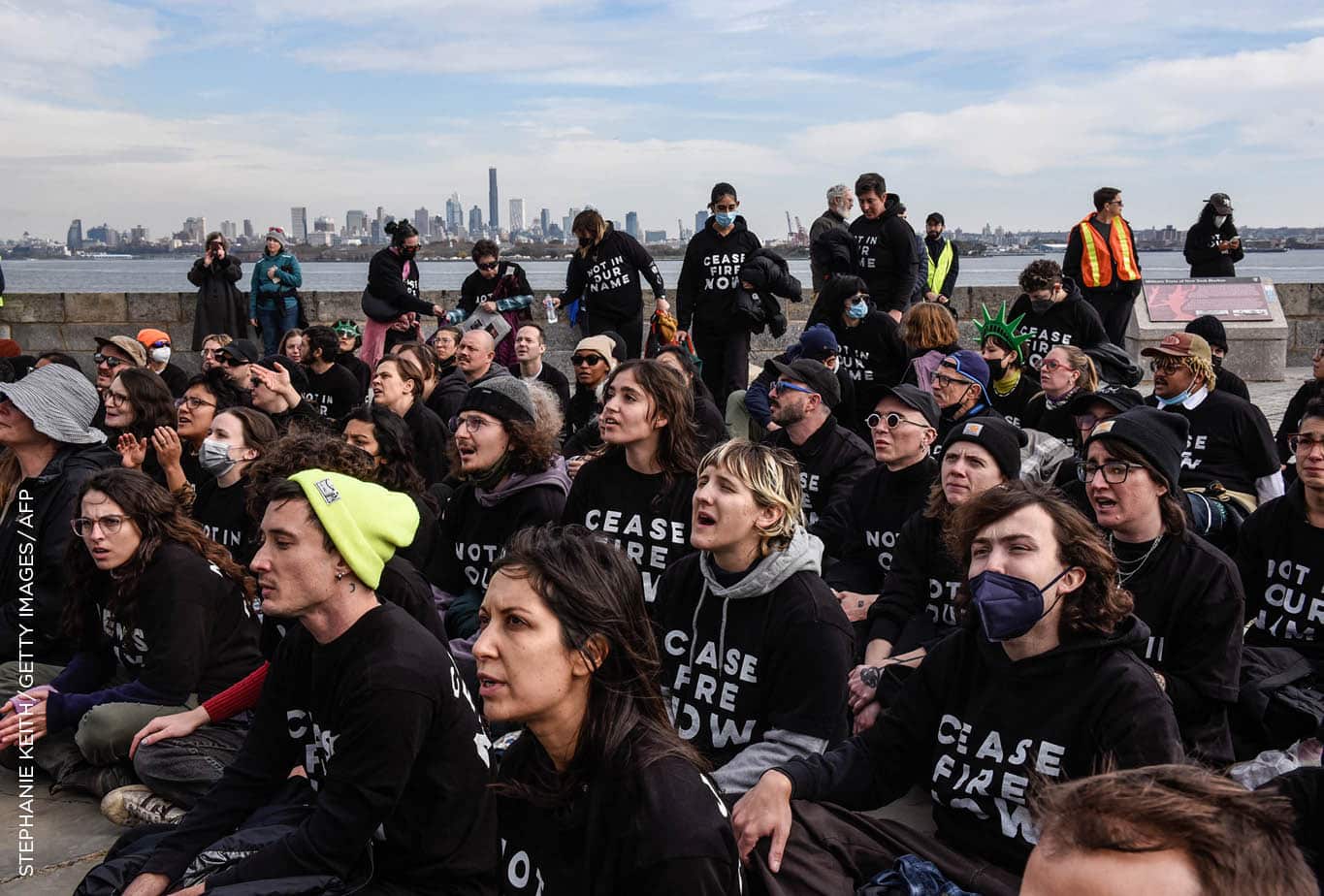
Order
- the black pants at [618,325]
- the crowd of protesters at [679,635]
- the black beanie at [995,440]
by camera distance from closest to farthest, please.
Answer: the crowd of protesters at [679,635], the black beanie at [995,440], the black pants at [618,325]

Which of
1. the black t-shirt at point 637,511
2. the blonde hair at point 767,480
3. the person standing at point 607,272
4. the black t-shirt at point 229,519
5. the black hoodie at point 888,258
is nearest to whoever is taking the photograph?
the blonde hair at point 767,480

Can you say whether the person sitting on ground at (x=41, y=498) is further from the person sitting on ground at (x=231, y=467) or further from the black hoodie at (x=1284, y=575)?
the black hoodie at (x=1284, y=575)

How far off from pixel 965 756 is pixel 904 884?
15.5 inches

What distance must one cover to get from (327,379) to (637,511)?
479 centimetres

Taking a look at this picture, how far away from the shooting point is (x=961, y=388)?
19.1 ft

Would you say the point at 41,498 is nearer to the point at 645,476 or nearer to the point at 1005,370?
the point at 645,476

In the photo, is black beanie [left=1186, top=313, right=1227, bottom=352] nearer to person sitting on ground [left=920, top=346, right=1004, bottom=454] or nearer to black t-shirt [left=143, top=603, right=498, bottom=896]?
person sitting on ground [left=920, top=346, right=1004, bottom=454]

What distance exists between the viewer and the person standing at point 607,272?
10.2 m

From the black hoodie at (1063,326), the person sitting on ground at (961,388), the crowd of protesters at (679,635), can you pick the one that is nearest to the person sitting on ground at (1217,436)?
the crowd of protesters at (679,635)

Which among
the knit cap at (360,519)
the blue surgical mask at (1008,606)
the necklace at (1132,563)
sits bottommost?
the necklace at (1132,563)

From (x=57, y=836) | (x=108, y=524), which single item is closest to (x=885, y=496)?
(x=108, y=524)

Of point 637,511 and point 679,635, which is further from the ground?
point 637,511

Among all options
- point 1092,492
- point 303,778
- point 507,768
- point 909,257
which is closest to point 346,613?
point 303,778

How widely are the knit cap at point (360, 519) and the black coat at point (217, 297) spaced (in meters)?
11.1
